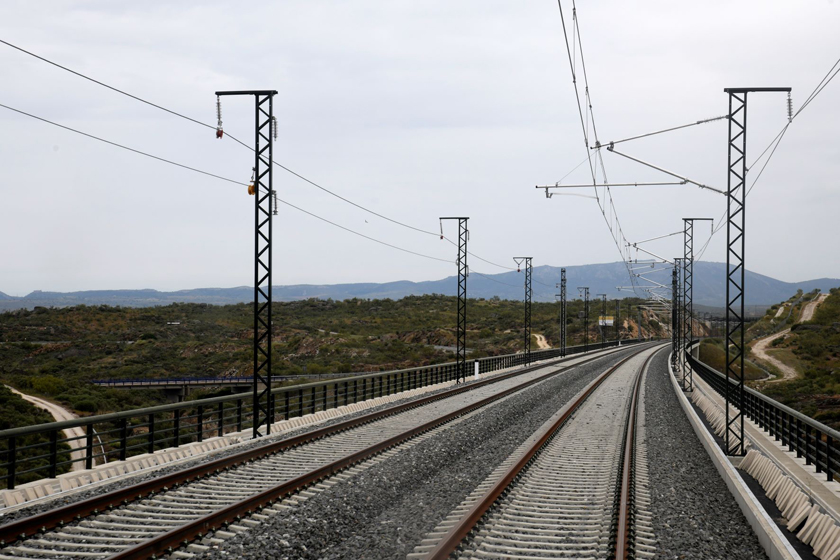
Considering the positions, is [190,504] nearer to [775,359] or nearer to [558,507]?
[558,507]

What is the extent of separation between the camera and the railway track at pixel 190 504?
8.30 m

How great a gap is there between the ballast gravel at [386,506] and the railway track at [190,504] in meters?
0.50

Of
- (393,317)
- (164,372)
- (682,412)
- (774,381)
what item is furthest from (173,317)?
(682,412)

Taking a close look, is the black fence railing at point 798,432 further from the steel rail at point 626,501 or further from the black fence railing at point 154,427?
the black fence railing at point 154,427

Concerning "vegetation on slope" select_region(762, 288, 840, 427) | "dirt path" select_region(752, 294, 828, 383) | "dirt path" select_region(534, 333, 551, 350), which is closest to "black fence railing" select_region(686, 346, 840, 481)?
"vegetation on slope" select_region(762, 288, 840, 427)

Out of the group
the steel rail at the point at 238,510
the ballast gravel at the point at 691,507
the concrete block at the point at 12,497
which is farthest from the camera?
the concrete block at the point at 12,497

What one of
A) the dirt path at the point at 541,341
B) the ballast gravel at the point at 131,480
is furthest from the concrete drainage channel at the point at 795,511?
the dirt path at the point at 541,341

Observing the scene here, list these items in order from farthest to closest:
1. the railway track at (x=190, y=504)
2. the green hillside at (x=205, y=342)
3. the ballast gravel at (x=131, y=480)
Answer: the green hillside at (x=205, y=342)
the ballast gravel at (x=131, y=480)
the railway track at (x=190, y=504)

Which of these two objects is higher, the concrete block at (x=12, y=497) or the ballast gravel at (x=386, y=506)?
the concrete block at (x=12, y=497)

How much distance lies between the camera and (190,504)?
34.4ft

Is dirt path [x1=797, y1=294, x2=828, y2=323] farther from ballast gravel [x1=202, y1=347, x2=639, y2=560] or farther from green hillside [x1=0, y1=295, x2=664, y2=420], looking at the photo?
ballast gravel [x1=202, y1=347, x2=639, y2=560]

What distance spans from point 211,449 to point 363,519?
682cm

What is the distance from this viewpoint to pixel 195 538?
28.5 ft

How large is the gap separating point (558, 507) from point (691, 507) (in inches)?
84.3
